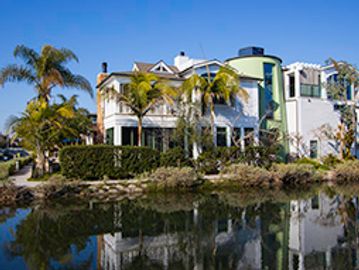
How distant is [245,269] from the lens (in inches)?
279

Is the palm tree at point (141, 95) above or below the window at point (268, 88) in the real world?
below

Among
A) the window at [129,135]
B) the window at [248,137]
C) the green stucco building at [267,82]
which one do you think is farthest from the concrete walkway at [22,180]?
the green stucco building at [267,82]

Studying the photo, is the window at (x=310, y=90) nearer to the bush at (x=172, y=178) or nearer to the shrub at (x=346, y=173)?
the shrub at (x=346, y=173)

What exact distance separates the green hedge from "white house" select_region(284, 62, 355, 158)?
13.4 m

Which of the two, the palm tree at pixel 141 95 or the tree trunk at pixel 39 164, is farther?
the palm tree at pixel 141 95

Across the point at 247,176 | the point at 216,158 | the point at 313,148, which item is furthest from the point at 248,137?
the point at 313,148

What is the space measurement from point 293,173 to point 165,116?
29.9 ft

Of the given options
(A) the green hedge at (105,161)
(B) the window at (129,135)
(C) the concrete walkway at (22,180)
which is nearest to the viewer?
(C) the concrete walkway at (22,180)

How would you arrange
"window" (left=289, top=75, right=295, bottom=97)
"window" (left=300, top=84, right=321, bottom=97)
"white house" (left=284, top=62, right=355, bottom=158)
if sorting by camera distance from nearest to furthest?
"white house" (left=284, top=62, right=355, bottom=158), "window" (left=300, top=84, right=321, bottom=97), "window" (left=289, top=75, right=295, bottom=97)

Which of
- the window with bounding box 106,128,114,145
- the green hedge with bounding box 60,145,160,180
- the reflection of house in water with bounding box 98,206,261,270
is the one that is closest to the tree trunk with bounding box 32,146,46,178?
the green hedge with bounding box 60,145,160,180

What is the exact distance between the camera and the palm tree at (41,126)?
1923cm

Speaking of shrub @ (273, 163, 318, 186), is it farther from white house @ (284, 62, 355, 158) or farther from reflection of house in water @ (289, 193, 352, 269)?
white house @ (284, 62, 355, 158)

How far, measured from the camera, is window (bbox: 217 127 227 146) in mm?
24812

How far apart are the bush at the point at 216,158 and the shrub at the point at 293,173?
3094 millimetres
